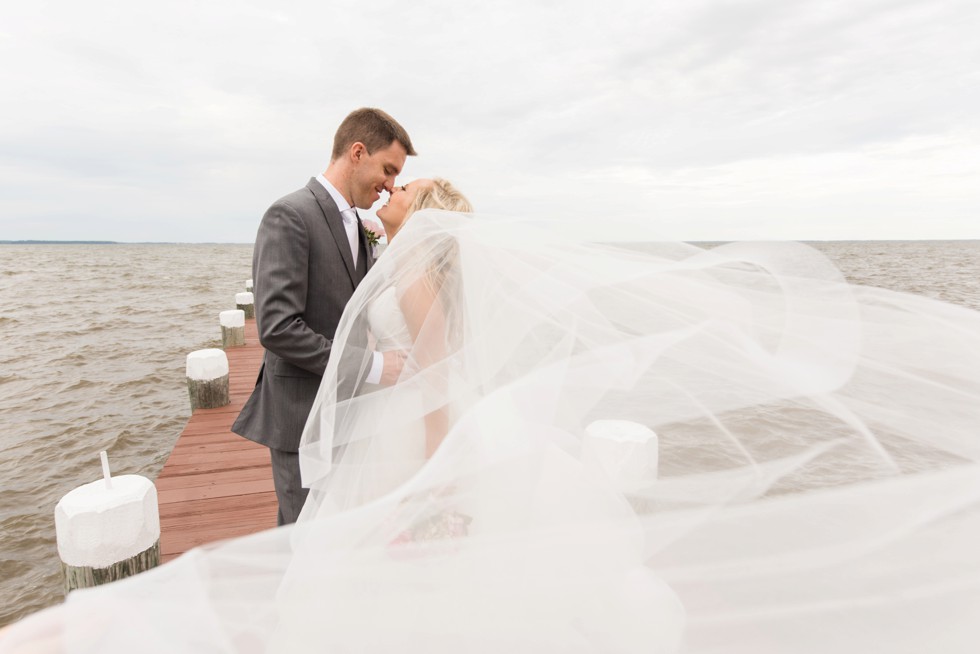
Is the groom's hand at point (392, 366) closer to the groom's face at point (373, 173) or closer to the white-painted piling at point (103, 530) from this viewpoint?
the groom's face at point (373, 173)

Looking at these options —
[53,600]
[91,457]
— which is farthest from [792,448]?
[91,457]

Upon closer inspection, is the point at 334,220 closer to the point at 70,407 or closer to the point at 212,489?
the point at 212,489

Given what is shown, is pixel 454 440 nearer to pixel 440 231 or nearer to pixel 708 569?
pixel 708 569

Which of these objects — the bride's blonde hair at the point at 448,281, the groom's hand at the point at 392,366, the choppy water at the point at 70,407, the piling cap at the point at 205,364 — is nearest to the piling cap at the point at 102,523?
the groom's hand at the point at 392,366

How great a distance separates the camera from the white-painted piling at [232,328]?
8.78 metres

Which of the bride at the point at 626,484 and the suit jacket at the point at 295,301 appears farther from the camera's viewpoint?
the suit jacket at the point at 295,301

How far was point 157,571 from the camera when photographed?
3.90 feet

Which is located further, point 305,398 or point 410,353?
point 305,398

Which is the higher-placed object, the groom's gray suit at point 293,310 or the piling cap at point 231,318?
the groom's gray suit at point 293,310

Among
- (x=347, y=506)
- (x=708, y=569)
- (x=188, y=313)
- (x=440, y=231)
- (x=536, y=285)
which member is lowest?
(x=188, y=313)

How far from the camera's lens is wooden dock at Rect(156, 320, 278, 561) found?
3572 millimetres

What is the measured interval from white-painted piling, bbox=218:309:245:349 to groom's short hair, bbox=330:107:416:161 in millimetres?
7238

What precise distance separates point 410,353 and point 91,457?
658 cm

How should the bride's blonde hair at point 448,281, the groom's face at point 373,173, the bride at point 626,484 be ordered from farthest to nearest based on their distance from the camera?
the groom's face at point 373,173 < the bride's blonde hair at point 448,281 < the bride at point 626,484
